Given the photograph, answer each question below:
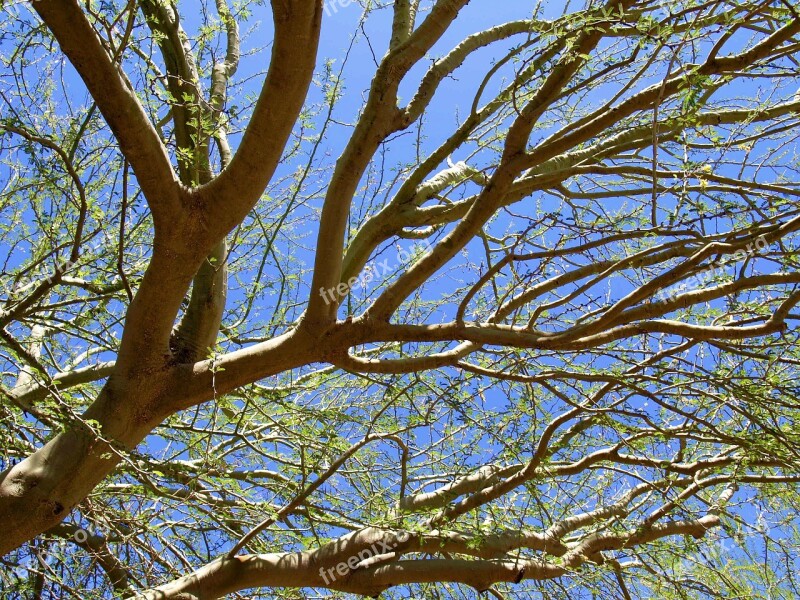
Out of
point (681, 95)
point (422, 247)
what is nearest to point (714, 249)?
point (681, 95)

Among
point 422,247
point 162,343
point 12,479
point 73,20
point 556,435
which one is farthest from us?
point 422,247

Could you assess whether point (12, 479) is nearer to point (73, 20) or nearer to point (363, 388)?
point (73, 20)

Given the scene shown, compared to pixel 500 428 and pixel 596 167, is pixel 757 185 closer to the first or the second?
pixel 596 167

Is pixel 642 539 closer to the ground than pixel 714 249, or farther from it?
closer to the ground

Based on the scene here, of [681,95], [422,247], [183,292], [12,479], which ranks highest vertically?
[422,247]

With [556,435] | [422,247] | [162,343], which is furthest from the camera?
[422,247]

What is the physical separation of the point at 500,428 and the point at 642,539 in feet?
3.12

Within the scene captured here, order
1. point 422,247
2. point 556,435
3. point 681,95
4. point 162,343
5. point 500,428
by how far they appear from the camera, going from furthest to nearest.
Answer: point 422,247 → point 556,435 → point 500,428 → point 162,343 → point 681,95

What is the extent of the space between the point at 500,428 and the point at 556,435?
667mm

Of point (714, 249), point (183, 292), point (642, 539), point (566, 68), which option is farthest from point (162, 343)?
point (642, 539)

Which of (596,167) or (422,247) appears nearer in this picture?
(596,167)

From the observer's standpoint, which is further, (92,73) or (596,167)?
(596,167)

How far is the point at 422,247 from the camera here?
4.59m

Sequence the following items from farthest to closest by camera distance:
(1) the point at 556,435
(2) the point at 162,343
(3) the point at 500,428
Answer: (1) the point at 556,435 → (3) the point at 500,428 → (2) the point at 162,343
